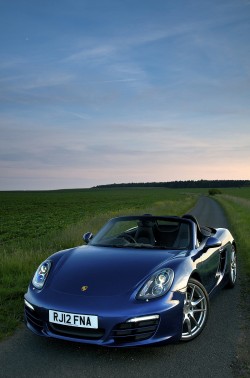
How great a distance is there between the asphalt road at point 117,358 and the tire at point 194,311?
12 cm

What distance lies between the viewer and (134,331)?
12.0 feet

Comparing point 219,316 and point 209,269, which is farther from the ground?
point 209,269

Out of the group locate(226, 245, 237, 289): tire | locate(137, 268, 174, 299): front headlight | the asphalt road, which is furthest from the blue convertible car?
locate(226, 245, 237, 289): tire

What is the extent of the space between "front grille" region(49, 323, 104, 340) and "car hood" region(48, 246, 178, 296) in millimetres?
346

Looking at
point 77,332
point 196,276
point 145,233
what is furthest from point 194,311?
point 145,233

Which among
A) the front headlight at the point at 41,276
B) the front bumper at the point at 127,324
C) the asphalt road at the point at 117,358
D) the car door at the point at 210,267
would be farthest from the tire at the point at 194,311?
the front headlight at the point at 41,276

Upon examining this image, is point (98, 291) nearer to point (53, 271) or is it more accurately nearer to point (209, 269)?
point (53, 271)

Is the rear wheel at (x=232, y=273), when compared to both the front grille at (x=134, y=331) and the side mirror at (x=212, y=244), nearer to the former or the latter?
the side mirror at (x=212, y=244)

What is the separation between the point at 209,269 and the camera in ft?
17.2

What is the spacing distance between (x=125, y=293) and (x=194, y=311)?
3.12 ft

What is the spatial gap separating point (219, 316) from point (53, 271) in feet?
7.40

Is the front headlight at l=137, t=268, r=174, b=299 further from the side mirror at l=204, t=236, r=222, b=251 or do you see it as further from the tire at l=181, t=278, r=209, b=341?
the side mirror at l=204, t=236, r=222, b=251

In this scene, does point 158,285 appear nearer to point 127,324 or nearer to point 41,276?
point 127,324

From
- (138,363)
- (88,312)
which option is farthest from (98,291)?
(138,363)
